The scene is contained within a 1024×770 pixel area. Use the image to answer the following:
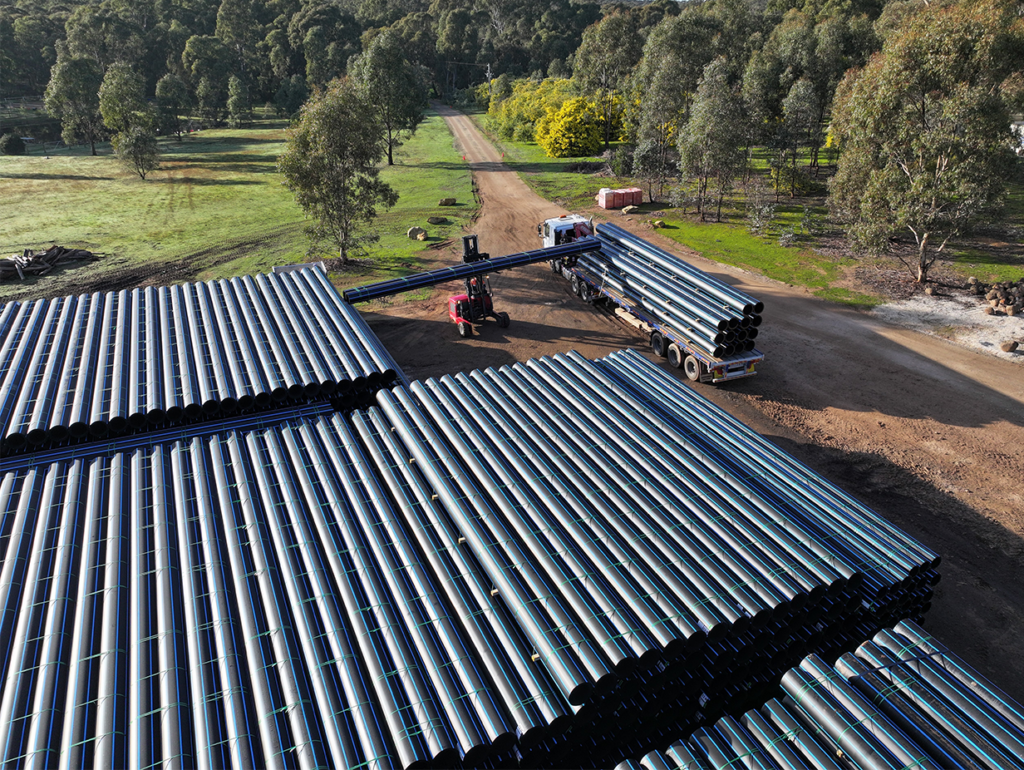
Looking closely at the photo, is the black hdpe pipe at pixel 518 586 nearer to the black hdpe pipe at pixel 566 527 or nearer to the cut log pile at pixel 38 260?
the black hdpe pipe at pixel 566 527

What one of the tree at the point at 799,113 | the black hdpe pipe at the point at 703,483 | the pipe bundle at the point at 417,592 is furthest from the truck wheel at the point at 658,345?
the tree at the point at 799,113

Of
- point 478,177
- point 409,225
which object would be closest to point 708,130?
point 409,225

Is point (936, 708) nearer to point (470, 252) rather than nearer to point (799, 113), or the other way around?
point (470, 252)

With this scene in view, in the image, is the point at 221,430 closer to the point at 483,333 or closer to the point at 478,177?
the point at 483,333

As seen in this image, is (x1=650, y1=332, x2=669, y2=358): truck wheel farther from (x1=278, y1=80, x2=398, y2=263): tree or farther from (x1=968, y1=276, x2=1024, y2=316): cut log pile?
(x1=278, y1=80, x2=398, y2=263): tree

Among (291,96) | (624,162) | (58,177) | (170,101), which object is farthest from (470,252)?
(291,96)

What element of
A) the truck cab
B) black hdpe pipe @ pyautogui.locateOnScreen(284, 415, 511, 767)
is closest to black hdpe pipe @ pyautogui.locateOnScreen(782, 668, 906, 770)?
black hdpe pipe @ pyautogui.locateOnScreen(284, 415, 511, 767)
